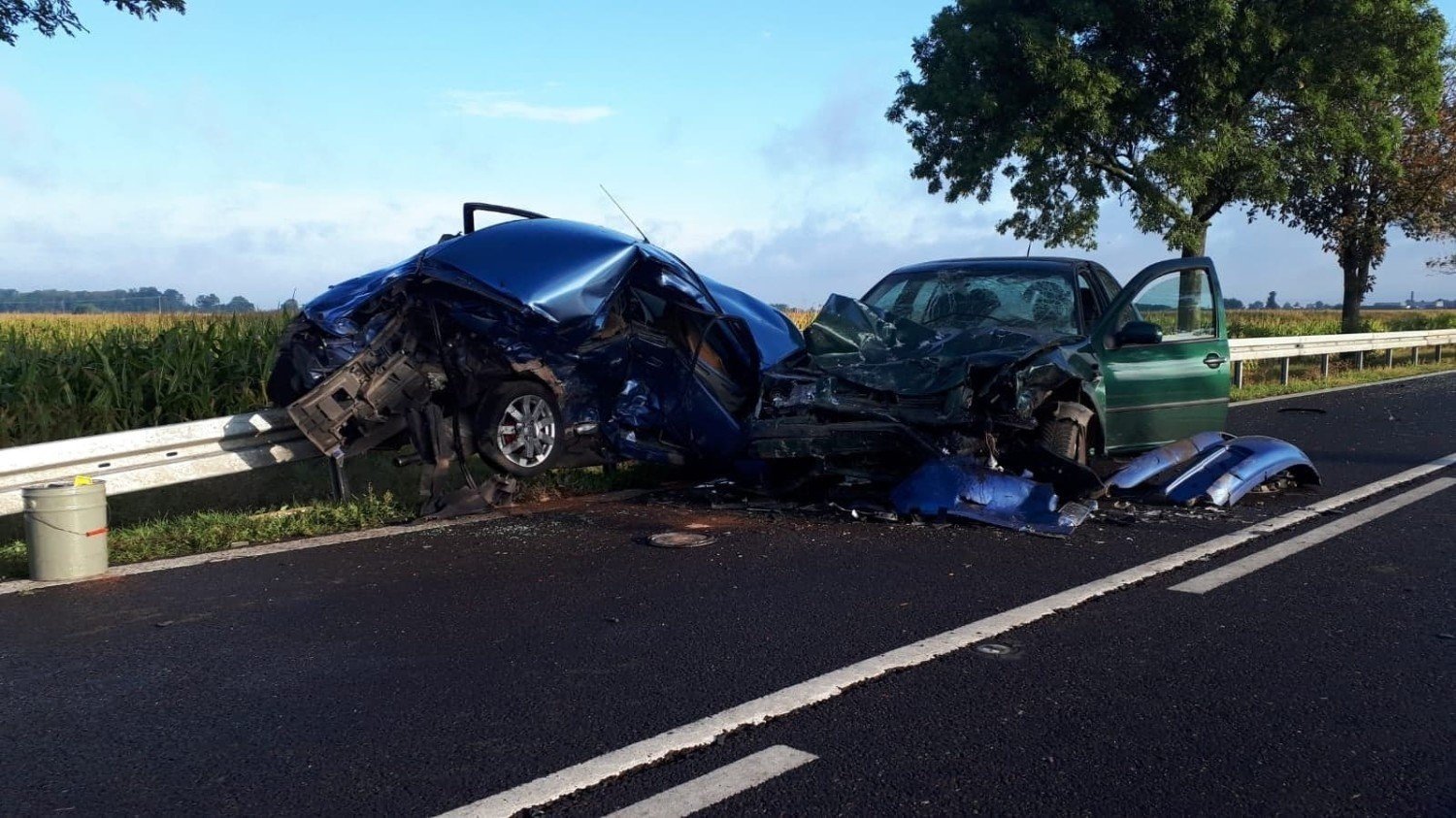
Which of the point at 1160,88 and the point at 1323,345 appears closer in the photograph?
the point at 1323,345

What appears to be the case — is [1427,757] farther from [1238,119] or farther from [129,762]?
[1238,119]

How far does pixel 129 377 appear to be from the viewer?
8383 mm

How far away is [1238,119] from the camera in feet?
70.0

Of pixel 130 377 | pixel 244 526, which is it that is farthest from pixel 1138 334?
pixel 130 377

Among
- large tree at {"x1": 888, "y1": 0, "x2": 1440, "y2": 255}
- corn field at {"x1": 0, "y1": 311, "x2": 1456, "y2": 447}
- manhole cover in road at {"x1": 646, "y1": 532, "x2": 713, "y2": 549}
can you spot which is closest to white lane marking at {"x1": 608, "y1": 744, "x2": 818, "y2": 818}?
manhole cover in road at {"x1": 646, "y1": 532, "x2": 713, "y2": 549}

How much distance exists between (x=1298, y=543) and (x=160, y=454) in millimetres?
6297

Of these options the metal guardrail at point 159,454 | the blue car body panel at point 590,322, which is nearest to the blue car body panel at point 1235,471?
the blue car body panel at point 590,322

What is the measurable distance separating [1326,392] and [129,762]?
1662 centimetres

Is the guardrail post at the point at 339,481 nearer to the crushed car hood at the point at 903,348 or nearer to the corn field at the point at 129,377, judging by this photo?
the corn field at the point at 129,377

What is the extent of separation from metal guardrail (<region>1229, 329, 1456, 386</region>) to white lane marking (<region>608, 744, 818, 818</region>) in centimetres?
Answer: 1413

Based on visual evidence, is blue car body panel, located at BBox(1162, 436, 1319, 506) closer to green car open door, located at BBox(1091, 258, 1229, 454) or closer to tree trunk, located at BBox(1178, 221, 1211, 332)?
green car open door, located at BBox(1091, 258, 1229, 454)

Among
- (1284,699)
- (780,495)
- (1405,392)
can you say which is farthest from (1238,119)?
(1284,699)

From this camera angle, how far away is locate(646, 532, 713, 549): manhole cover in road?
601 cm

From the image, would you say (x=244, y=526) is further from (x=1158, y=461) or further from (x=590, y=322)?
(x=1158, y=461)
